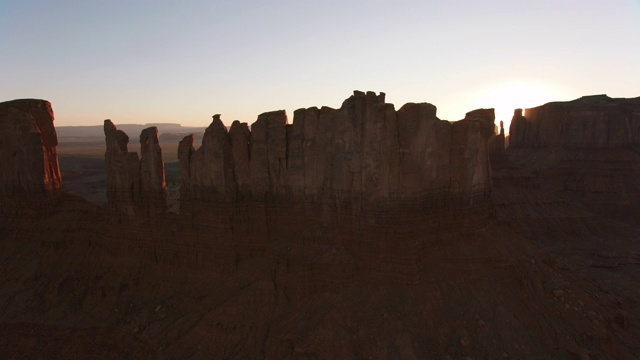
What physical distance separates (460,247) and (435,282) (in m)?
2.37

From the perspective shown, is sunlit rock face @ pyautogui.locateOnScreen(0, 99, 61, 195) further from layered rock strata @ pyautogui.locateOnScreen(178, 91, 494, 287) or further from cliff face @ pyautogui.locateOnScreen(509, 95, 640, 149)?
cliff face @ pyautogui.locateOnScreen(509, 95, 640, 149)

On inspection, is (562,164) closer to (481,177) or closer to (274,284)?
(481,177)

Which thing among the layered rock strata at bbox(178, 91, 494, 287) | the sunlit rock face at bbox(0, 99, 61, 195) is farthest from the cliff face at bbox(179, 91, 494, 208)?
the sunlit rock face at bbox(0, 99, 61, 195)

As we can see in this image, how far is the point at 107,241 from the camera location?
24.3 metres

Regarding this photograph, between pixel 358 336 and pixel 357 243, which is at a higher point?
pixel 357 243

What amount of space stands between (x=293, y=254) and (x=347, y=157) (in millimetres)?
5164

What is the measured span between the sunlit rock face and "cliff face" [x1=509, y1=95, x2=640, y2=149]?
65.0 meters

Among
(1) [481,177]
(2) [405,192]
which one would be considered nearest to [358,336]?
(2) [405,192]

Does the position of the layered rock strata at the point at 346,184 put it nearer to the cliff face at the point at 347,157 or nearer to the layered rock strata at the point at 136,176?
the cliff face at the point at 347,157

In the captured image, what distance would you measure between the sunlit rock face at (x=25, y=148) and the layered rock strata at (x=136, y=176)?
18.1 ft

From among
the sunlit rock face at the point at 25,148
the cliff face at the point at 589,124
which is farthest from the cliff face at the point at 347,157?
the cliff face at the point at 589,124

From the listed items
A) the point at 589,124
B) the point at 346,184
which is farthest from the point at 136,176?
the point at 589,124

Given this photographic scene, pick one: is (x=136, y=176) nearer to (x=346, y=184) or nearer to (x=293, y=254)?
(x=293, y=254)

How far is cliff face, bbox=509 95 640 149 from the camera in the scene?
2341 inches
